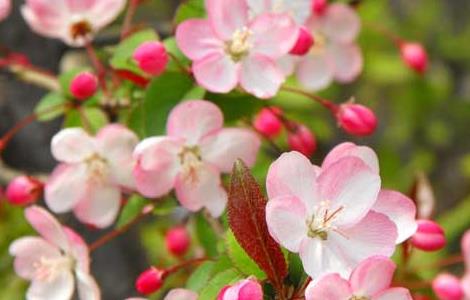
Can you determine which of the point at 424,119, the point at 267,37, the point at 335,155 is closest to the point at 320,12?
the point at 267,37

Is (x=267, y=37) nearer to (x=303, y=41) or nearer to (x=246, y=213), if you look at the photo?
(x=303, y=41)

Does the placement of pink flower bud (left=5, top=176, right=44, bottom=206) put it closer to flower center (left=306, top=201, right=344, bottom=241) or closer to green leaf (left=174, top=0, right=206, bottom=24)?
green leaf (left=174, top=0, right=206, bottom=24)

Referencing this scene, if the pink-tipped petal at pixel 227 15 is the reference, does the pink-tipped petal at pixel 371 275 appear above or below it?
below

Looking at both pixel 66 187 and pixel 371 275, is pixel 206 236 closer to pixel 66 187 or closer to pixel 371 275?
pixel 66 187

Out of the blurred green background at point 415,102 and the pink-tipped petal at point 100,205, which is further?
the blurred green background at point 415,102

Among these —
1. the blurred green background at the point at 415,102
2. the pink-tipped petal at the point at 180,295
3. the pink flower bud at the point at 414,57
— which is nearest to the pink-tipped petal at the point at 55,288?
the pink-tipped petal at the point at 180,295

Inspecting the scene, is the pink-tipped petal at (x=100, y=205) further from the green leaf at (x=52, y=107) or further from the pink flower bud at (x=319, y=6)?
the pink flower bud at (x=319, y=6)
